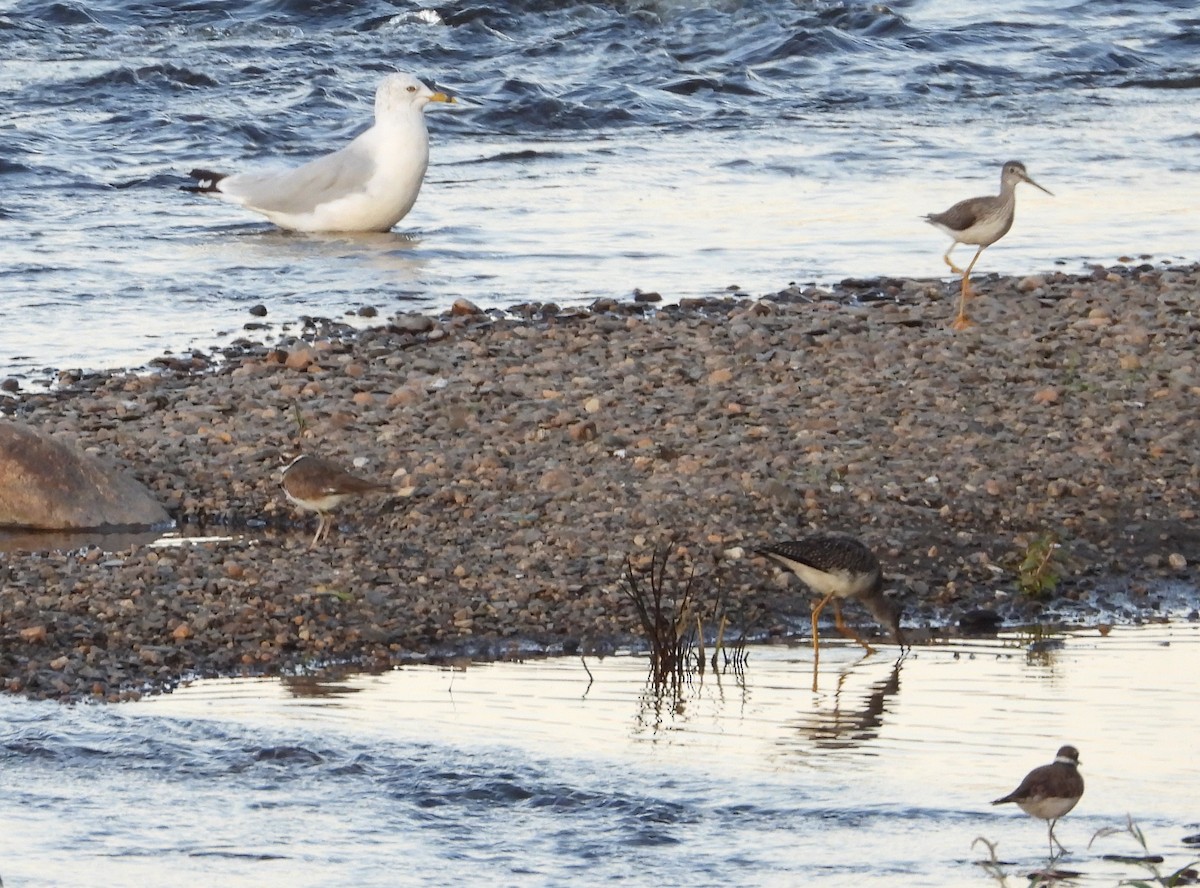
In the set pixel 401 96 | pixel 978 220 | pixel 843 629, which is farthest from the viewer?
pixel 401 96

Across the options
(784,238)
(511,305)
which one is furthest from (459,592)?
(784,238)

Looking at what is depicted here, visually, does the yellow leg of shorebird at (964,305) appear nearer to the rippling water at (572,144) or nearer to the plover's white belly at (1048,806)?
the rippling water at (572,144)

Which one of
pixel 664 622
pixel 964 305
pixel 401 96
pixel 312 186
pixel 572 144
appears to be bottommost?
pixel 664 622

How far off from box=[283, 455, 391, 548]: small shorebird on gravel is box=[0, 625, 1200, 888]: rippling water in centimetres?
130

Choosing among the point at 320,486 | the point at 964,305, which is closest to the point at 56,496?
the point at 320,486

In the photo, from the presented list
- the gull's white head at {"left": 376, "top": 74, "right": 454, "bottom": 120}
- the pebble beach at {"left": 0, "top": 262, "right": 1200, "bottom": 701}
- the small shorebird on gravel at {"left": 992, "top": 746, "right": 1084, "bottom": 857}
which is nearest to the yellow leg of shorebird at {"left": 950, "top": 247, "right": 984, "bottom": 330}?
the pebble beach at {"left": 0, "top": 262, "right": 1200, "bottom": 701}

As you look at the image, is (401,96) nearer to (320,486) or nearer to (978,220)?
(978,220)

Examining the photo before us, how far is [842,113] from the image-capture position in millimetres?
19172

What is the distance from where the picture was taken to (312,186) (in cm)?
1435

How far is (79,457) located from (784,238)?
256 inches

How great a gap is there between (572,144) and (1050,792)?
1354 cm

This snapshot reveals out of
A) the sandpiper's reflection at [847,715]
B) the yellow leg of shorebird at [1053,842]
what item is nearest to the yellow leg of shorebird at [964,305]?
the sandpiper's reflection at [847,715]

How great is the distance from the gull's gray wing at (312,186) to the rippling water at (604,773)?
8.32m

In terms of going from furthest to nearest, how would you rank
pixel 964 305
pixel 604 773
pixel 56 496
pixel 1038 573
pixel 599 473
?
1. pixel 964 305
2. pixel 599 473
3. pixel 56 496
4. pixel 1038 573
5. pixel 604 773
